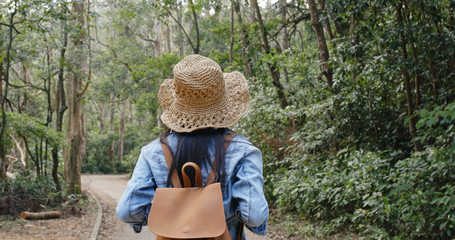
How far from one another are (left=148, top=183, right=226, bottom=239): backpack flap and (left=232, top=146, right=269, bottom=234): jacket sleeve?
0.40 ft

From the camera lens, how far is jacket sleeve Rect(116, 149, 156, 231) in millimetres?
2184

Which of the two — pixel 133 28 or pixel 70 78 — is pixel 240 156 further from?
pixel 133 28

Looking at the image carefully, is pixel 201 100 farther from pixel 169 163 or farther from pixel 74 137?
pixel 74 137

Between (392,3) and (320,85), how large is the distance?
3.62 m

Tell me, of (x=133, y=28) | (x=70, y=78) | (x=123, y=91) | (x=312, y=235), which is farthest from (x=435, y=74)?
(x=133, y=28)

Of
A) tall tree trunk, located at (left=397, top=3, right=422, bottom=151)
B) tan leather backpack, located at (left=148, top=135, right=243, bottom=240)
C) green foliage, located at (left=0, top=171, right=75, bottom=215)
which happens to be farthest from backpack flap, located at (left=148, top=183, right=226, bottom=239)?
green foliage, located at (left=0, top=171, right=75, bottom=215)

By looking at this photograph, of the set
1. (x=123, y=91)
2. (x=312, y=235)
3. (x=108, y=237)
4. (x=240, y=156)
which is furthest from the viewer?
(x=123, y=91)

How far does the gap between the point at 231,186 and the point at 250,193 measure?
14cm

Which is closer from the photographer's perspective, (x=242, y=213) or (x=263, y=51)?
(x=242, y=213)

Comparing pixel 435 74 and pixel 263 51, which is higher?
pixel 263 51

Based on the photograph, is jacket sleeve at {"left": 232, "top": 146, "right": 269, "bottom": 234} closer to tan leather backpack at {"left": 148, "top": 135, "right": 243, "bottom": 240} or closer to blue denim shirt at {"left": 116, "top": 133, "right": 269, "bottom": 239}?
blue denim shirt at {"left": 116, "top": 133, "right": 269, "bottom": 239}

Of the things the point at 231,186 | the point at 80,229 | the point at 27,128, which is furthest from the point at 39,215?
the point at 231,186

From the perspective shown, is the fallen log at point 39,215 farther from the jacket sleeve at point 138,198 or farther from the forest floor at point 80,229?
the jacket sleeve at point 138,198

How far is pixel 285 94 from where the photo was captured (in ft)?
39.3
